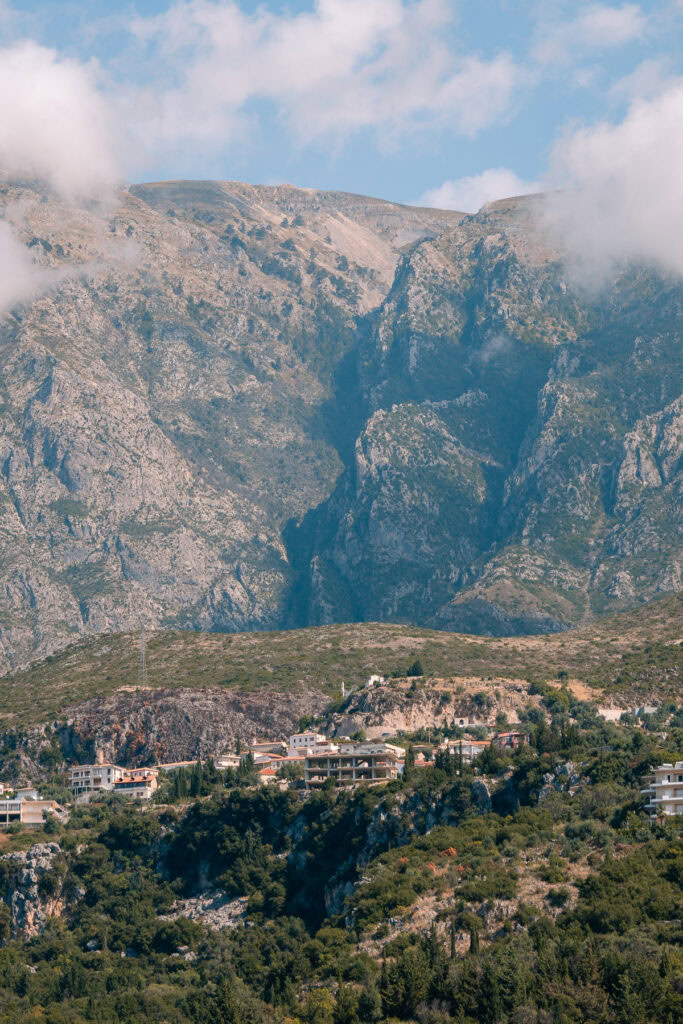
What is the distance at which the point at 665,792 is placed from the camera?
130m

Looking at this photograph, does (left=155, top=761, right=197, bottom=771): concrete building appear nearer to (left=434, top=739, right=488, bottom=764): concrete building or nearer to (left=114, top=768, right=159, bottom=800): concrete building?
(left=114, top=768, right=159, bottom=800): concrete building

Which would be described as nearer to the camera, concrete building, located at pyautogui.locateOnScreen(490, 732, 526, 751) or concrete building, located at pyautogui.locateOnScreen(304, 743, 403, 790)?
concrete building, located at pyautogui.locateOnScreen(490, 732, 526, 751)

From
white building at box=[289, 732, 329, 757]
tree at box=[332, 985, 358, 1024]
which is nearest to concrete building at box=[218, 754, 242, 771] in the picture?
white building at box=[289, 732, 329, 757]

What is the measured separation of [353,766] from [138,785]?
27798 mm

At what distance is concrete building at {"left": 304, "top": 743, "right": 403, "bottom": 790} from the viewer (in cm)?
16038

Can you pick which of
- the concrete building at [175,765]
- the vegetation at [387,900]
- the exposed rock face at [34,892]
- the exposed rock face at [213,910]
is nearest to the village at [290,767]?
the concrete building at [175,765]

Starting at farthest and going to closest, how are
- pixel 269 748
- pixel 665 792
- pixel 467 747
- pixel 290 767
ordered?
1. pixel 269 748
2. pixel 290 767
3. pixel 467 747
4. pixel 665 792

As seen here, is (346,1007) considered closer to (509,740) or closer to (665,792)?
(665,792)

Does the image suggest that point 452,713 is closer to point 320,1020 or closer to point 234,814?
point 234,814

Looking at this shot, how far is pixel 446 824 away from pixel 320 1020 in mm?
29921

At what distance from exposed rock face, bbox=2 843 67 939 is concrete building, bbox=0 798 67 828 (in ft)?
44.0

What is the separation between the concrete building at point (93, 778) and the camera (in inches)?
7283

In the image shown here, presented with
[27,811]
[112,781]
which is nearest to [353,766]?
[27,811]

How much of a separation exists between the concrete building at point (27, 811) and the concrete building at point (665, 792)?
59.7 metres
